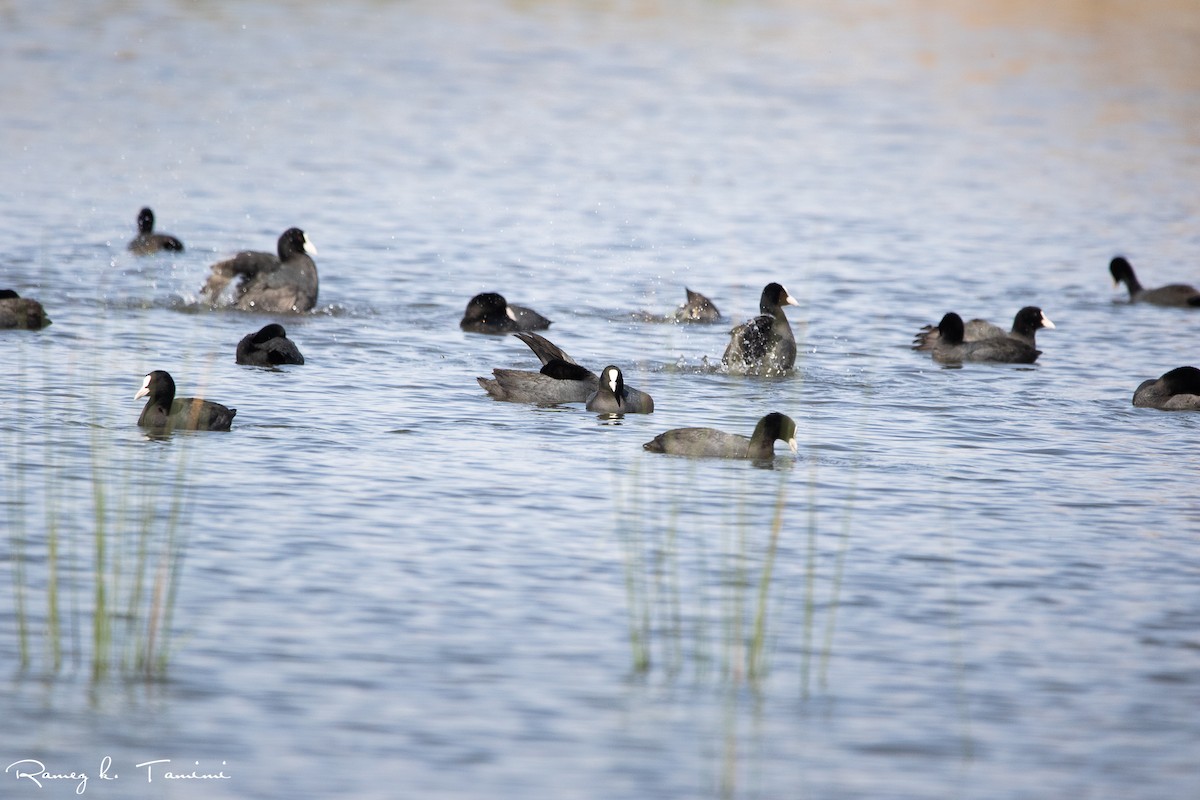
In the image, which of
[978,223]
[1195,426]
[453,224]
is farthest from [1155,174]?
[1195,426]

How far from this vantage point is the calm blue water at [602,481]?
8.73 meters

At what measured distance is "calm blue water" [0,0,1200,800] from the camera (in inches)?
344

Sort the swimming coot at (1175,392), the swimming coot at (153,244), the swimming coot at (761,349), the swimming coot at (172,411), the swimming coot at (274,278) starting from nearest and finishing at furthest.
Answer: the swimming coot at (172,411)
the swimming coot at (1175,392)
the swimming coot at (761,349)
the swimming coot at (274,278)
the swimming coot at (153,244)

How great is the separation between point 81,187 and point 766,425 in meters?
19.0

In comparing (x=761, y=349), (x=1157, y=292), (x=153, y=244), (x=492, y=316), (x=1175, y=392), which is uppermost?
(x=153, y=244)

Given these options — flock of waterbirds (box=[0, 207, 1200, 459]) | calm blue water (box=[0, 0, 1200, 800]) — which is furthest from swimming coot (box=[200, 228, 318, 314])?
calm blue water (box=[0, 0, 1200, 800])

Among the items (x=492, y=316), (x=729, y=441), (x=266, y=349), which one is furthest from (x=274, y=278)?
(x=729, y=441)

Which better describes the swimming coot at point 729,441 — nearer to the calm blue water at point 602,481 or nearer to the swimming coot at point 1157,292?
the calm blue water at point 602,481

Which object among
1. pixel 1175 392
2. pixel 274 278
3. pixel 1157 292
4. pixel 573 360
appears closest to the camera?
pixel 1175 392

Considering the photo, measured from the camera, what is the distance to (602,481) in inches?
536

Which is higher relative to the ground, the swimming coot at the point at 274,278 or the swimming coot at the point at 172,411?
the swimming coot at the point at 274,278

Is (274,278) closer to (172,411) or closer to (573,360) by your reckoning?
(573,360)

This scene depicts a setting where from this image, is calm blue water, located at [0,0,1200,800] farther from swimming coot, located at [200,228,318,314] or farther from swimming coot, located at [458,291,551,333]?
swimming coot, located at [200,228,318,314]

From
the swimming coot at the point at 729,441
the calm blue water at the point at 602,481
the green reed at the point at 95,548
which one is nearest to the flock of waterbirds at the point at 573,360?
the swimming coot at the point at 729,441
